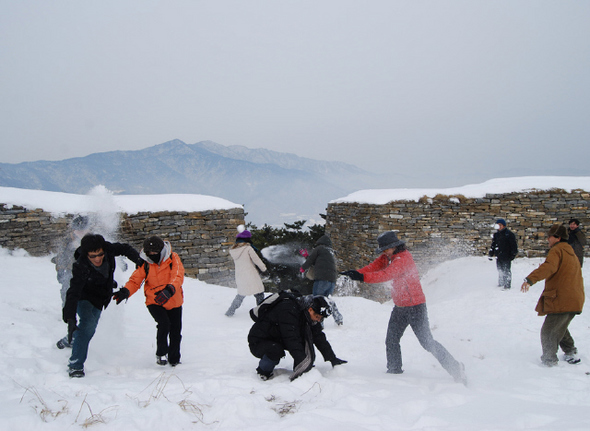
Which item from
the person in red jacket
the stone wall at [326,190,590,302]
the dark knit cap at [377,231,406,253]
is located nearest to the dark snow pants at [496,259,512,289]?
the stone wall at [326,190,590,302]

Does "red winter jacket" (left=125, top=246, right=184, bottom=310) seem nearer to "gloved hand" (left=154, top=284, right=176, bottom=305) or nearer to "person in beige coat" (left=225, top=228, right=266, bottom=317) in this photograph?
"gloved hand" (left=154, top=284, right=176, bottom=305)

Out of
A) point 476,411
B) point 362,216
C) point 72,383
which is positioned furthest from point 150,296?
point 362,216

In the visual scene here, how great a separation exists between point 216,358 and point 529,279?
3613 mm

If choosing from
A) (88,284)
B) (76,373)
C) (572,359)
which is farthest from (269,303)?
(572,359)

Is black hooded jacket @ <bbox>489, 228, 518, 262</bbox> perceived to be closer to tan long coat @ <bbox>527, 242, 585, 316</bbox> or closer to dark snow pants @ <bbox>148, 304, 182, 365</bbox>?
tan long coat @ <bbox>527, 242, 585, 316</bbox>

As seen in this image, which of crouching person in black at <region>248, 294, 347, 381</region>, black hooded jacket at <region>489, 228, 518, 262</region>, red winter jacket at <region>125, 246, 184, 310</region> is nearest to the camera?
crouching person in black at <region>248, 294, 347, 381</region>

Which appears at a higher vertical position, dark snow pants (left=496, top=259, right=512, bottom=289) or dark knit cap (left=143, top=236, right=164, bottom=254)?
dark knit cap (left=143, top=236, right=164, bottom=254)

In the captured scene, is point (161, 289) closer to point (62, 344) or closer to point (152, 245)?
point (152, 245)

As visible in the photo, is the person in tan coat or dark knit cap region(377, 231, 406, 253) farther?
the person in tan coat

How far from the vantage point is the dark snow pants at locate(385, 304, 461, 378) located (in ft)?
11.9

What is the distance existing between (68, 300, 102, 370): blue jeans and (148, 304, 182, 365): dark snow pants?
0.55 meters

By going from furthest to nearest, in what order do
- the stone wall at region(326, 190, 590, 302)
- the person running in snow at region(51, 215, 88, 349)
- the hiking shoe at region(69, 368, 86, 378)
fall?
1. the stone wall at region(326, 190, 590, 302)
2. the person running in snow at region(51, 215, 88, 349)
3. the hiking shoe at region(69, 368, 86, 378)

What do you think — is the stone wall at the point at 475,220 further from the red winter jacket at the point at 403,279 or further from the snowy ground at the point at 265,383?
the red winter jacket at the point at 403,279

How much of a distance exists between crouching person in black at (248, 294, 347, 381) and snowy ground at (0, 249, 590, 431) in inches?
6.7
